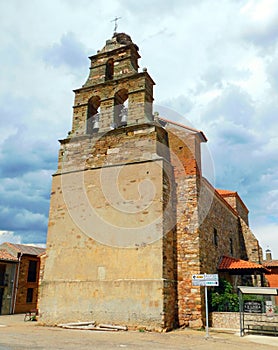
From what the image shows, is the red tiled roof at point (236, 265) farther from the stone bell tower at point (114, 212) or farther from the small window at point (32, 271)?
the small window at point (32, 271)

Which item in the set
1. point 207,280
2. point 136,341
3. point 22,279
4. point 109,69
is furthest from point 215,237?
point 22,279

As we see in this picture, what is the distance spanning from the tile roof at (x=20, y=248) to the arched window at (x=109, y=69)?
1792cm

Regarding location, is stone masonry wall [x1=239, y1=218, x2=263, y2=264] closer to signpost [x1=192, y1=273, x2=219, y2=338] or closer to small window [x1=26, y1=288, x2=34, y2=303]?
signpost [x1=192, y1=273, x2=219, y2=338]

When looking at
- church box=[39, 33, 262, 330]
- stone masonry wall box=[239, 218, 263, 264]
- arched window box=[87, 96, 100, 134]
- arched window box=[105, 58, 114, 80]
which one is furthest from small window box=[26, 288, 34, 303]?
arched window box=[105, 58, 114, 80]

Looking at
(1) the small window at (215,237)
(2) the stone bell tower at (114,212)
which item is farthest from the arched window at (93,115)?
(1) the small window at (215,237)

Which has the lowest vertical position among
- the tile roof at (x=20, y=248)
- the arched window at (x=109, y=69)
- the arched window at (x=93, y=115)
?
the tile roof at (x=20, y=248)

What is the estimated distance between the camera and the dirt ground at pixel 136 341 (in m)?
8.15

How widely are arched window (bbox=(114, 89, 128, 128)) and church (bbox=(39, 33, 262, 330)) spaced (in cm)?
5

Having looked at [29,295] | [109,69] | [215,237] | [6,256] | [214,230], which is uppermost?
[109,69]

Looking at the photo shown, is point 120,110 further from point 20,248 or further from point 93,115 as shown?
point 20,248

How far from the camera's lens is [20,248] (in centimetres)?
2938

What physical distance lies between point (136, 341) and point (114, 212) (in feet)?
16.6

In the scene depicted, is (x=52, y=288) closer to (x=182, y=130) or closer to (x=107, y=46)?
(x=182, y=130)

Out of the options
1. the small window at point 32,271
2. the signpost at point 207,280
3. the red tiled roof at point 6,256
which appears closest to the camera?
the signpost at point 207,280
